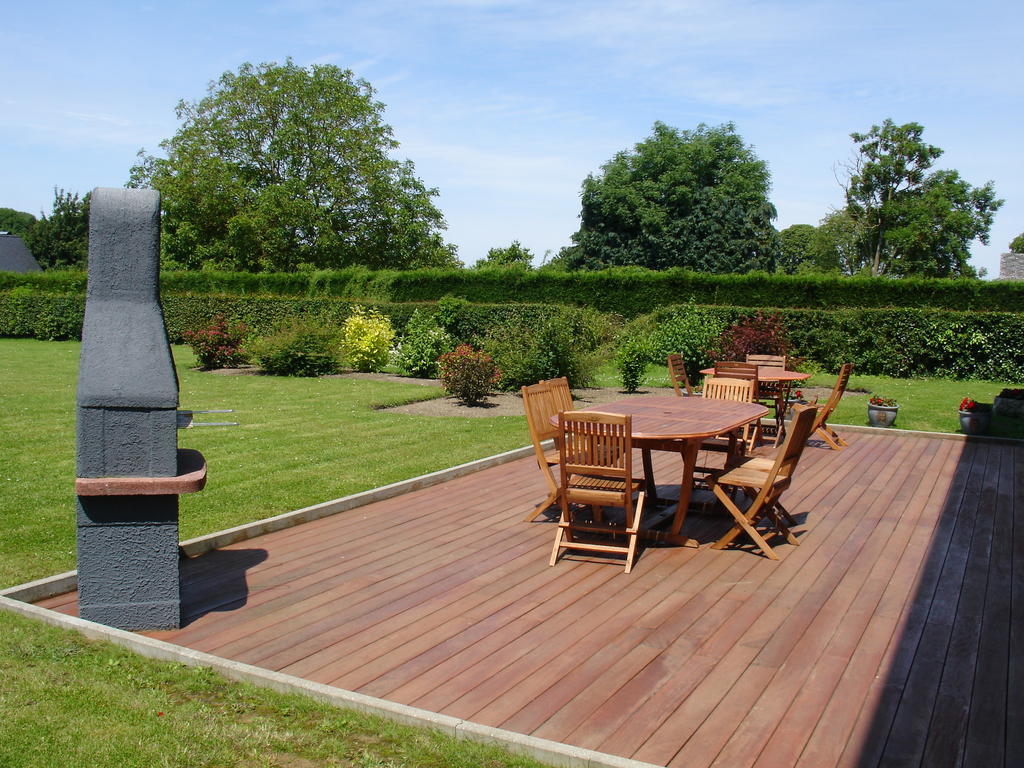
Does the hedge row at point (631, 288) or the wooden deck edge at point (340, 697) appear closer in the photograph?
the wooden deck edge at point (340, 697)

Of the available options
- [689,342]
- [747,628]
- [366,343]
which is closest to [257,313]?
[366,343]

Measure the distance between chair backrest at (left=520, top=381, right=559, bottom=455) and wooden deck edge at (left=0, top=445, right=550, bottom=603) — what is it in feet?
5.20

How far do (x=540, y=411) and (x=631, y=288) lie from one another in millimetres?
17478

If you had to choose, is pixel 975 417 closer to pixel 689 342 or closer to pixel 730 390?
pixel 730 390

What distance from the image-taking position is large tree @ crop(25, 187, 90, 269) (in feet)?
182

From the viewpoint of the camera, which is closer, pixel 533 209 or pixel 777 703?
pixel 777 703

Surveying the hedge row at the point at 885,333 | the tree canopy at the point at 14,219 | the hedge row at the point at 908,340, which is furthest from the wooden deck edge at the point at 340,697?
the tree canopy at the point at 14,219

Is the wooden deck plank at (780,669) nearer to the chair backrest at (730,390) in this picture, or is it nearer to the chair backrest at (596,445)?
the chair backrest at (596,445)

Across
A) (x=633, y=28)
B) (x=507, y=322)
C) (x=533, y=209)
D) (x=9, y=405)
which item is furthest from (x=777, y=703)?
(x=533, y=209)

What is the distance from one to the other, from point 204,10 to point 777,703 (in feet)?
34.3

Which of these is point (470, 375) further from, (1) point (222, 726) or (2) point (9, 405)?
(1) point (222, 726)

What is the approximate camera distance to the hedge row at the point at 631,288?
787 inches

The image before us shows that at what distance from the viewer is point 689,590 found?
495 centimetres

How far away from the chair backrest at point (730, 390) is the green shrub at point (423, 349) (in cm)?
909
